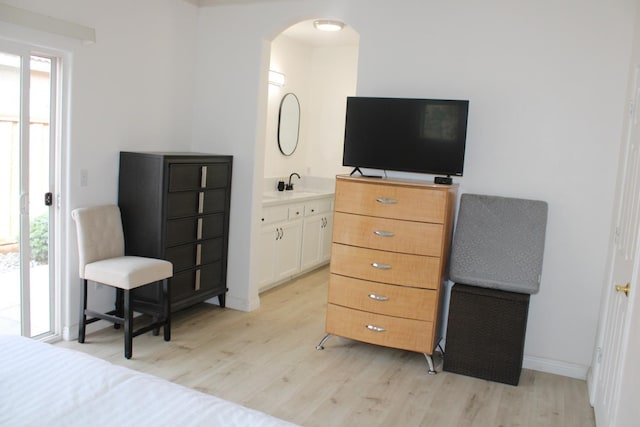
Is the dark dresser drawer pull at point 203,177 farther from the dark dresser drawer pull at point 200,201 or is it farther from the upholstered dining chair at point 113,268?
the upholstered dining chair at point 113,268

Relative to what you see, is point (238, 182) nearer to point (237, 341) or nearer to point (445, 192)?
point (237, 341)

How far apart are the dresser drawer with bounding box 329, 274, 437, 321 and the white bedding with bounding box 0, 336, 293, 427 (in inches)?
81.4

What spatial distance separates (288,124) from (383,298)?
3064 mm

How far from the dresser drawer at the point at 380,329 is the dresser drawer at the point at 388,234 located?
476 millimetres

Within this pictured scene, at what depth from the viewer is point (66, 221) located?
3.53m

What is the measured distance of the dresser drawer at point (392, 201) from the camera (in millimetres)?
3418

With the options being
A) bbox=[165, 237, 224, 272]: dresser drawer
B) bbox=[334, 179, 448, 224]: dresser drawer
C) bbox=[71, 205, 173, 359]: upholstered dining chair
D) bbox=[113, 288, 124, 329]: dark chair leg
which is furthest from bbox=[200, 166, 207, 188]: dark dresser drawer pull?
bbox=[334, 179, 448, 224]: dresser drawer

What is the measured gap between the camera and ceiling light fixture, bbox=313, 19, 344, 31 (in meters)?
4.88

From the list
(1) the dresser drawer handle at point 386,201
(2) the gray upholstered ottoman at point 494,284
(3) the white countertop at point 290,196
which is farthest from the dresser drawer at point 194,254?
(2) the gray upholstered ottoman at point 494,284

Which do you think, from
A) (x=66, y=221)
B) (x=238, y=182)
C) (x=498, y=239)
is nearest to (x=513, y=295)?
(x=498, y=239)

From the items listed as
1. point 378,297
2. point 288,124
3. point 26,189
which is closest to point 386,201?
point 378,297

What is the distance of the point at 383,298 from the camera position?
3.58 meters

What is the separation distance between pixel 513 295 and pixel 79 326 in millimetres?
2881

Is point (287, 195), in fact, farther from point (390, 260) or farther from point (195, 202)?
point (390, 260)
